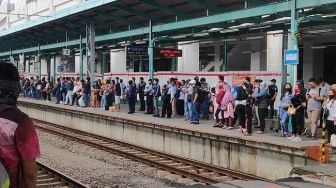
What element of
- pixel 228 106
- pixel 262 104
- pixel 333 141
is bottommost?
pixel 333 141

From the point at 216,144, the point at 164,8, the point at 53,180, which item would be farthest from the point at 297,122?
the point at 164,8

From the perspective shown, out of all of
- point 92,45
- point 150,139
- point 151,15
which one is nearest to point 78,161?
point 150,139

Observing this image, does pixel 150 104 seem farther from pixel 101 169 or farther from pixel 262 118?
pixel 101 169

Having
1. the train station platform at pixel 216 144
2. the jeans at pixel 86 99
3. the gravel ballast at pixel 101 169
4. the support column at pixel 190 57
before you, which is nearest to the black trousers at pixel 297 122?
the train station platform at pixel 216 144

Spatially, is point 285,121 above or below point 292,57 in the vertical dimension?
below

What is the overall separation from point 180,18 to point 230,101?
277 inches

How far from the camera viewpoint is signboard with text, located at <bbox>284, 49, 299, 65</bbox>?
43.6 feet

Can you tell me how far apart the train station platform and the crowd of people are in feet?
1.54

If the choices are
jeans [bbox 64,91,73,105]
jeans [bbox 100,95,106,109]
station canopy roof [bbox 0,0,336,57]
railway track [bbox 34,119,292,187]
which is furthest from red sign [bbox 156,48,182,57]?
jeans [bbox 64,91,73,105]

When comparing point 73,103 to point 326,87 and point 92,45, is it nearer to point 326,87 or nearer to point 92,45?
point 92,45

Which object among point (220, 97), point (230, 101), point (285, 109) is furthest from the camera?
point (220, 97)

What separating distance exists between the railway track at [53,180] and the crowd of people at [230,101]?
16.7 ft

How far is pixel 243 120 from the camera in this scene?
13.8 metres

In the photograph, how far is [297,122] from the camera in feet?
40.4
